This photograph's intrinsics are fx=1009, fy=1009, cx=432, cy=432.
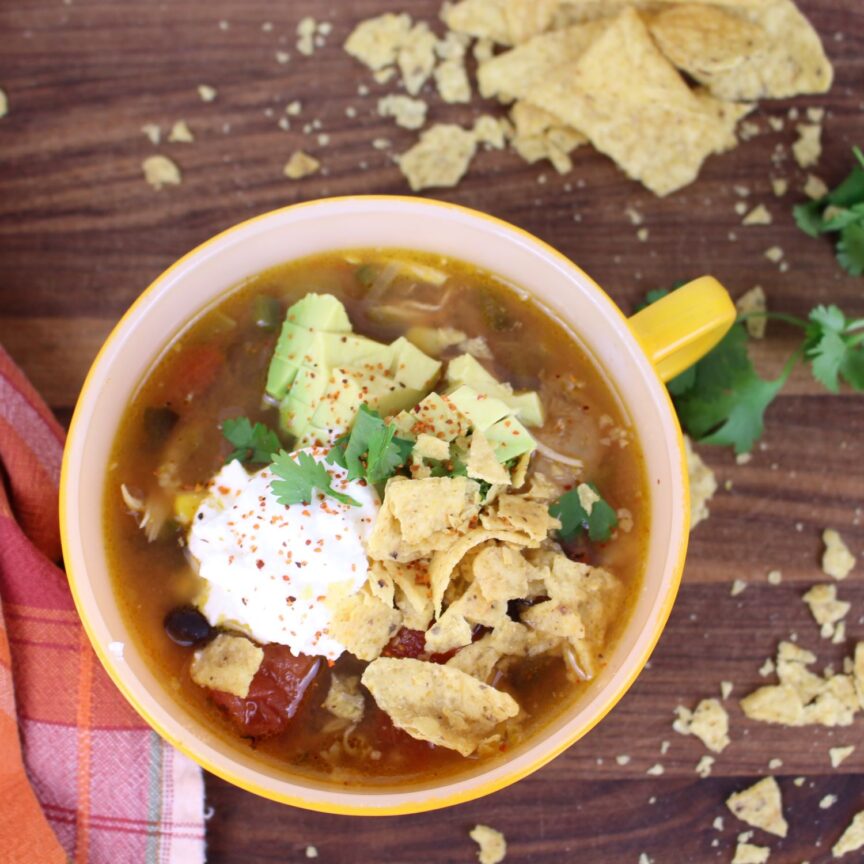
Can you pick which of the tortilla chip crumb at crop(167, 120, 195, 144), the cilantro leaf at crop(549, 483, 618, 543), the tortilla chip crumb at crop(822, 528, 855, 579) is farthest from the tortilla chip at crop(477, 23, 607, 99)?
the tortilla chip crumb at crop(822, 528, 855, 579)

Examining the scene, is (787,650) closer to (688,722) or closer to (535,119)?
(688,722)

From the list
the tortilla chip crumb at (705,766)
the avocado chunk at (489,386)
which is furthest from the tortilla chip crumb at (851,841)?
the avocado chunk at (489,386)

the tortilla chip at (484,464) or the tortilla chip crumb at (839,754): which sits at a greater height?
the tortilla chip at (484,464)

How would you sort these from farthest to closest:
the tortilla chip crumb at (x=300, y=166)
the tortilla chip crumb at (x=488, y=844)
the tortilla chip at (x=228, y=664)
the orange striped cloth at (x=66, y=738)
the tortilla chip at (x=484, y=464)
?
the tortilla chip crumb at (x=300, y=166), the tortilla chip crumb at (x=488, y=844), the orange striped cloth at (x=66, y=738), the tortilla chip at (x=228, y=664), the tortilla chip at (x=484, y=464)

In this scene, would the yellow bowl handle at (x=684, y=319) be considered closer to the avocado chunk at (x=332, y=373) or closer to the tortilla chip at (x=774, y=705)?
the avocado chunk at (x=332, y=373)

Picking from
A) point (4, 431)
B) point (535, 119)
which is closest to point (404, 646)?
point (4, 431)

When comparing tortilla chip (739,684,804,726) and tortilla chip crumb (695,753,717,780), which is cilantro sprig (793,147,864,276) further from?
tortilla chip crumb (695,753,717,780)

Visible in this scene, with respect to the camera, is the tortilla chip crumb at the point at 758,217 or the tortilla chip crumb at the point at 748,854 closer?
the tortilla chip crumb at the point at 748,854
